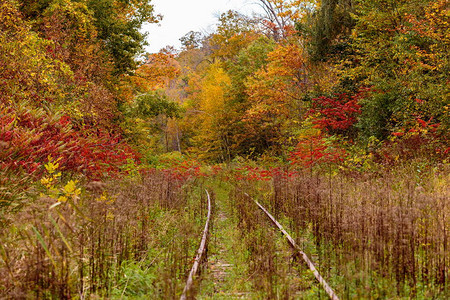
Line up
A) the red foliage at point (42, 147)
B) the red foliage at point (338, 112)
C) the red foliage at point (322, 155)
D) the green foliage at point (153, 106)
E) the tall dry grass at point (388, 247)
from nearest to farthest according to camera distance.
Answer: the tall dry grass at point (388, 247) → the red foliage at point (42, 147) → the red foliage at point (322, 155) → the red foliage at point (338, 112) → the green foliage at point (153, 106)

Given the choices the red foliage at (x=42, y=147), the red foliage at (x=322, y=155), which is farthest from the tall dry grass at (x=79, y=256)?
the red foliage at (x=322, y=155)

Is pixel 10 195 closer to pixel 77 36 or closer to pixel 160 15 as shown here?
pixel 77 36

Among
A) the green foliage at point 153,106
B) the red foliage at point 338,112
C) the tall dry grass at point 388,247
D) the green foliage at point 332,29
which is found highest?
the green foliage at point 332,29

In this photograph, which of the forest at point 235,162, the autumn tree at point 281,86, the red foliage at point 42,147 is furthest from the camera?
the autumn tree at point 281,86

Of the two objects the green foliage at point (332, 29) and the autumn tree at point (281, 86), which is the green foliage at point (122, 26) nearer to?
the autumn tree at point (281, 86)

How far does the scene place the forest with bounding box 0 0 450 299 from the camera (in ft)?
14.4

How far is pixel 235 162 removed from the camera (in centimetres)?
2994

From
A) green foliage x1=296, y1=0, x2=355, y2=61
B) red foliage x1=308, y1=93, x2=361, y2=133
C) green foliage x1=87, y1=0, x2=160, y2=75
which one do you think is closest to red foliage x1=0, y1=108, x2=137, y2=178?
green foliage x1=87, y1=0, x2=160, y2=75

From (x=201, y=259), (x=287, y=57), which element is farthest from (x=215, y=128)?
(x=201, y=259)

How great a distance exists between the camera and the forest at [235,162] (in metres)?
4.39

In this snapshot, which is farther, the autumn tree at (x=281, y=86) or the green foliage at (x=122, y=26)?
the autumn tree at (x=281, y=86)

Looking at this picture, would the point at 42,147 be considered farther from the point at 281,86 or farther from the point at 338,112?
the point at 281,86

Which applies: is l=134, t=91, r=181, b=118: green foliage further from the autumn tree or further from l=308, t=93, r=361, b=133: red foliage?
l=308, t=93, r=361, b=133: red foliage

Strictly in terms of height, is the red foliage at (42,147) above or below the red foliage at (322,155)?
above
